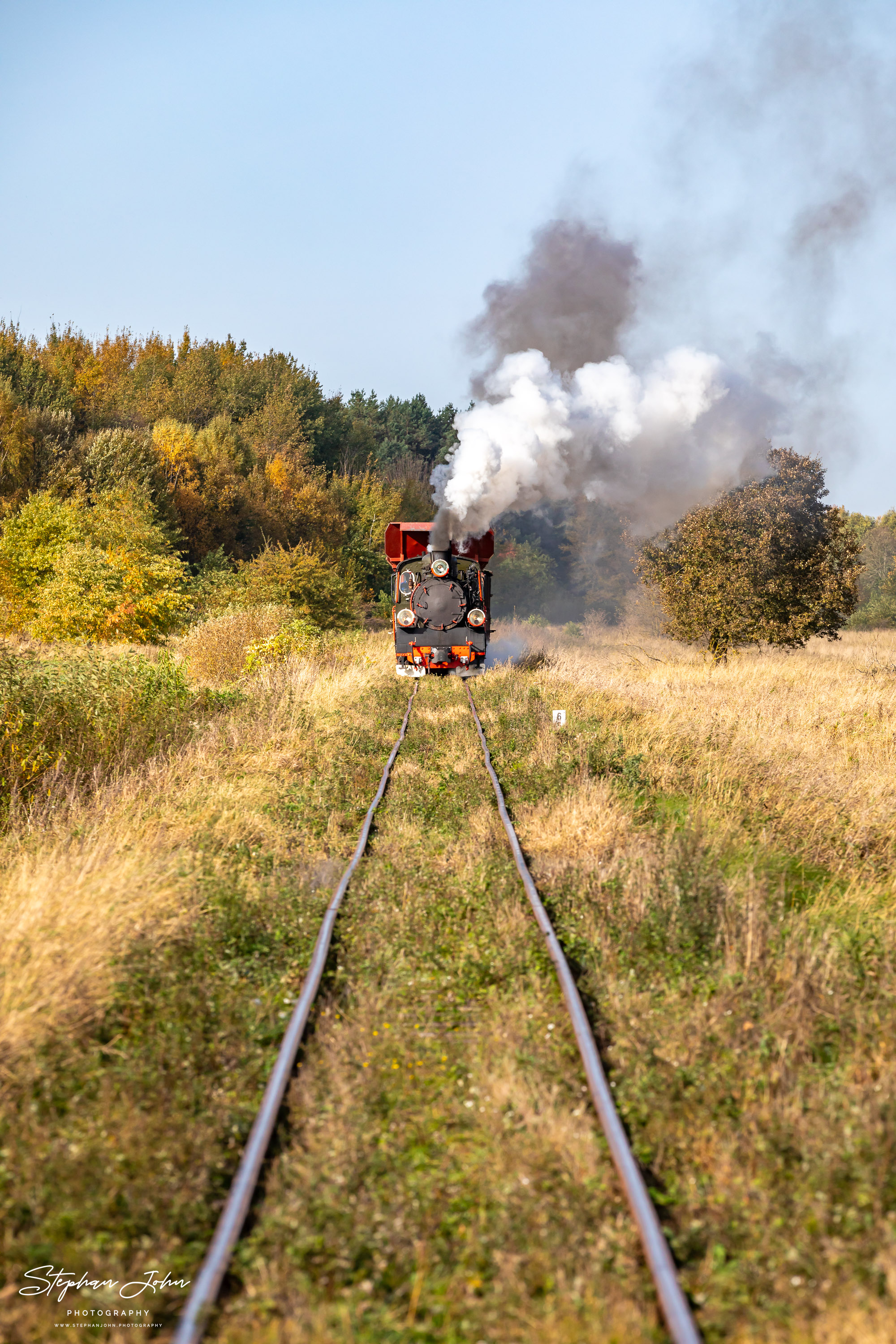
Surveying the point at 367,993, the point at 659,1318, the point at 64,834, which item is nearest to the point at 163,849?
the point at 64,834

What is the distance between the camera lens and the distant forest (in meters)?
25.2

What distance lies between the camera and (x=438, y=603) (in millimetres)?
18594

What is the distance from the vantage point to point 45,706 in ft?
31.3

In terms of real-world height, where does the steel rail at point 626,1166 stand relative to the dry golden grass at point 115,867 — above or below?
below

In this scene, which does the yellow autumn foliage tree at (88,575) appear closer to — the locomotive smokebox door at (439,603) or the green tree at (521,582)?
the locomotive smokebox door at (439,603)

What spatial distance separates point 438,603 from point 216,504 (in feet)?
114

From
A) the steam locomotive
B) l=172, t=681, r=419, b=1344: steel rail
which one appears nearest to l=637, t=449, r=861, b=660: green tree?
the steam locomotive

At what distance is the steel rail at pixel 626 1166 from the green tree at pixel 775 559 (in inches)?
694

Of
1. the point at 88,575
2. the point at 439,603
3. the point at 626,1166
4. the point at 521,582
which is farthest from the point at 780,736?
the point at 521,582

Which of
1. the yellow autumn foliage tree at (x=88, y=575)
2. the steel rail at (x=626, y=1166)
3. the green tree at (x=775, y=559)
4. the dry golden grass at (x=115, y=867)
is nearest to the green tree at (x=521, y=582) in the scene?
the yellow autumn foliage tree at (x=88, y=575)

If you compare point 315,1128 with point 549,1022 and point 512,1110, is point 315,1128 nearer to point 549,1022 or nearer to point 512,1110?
point 512,1110

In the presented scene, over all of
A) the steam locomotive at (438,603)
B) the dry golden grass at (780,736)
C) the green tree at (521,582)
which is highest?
the green tree at (521,582)

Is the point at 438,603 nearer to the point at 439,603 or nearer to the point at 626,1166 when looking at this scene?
the point at 439,603

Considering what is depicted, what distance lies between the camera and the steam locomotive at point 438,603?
60.8 ft
